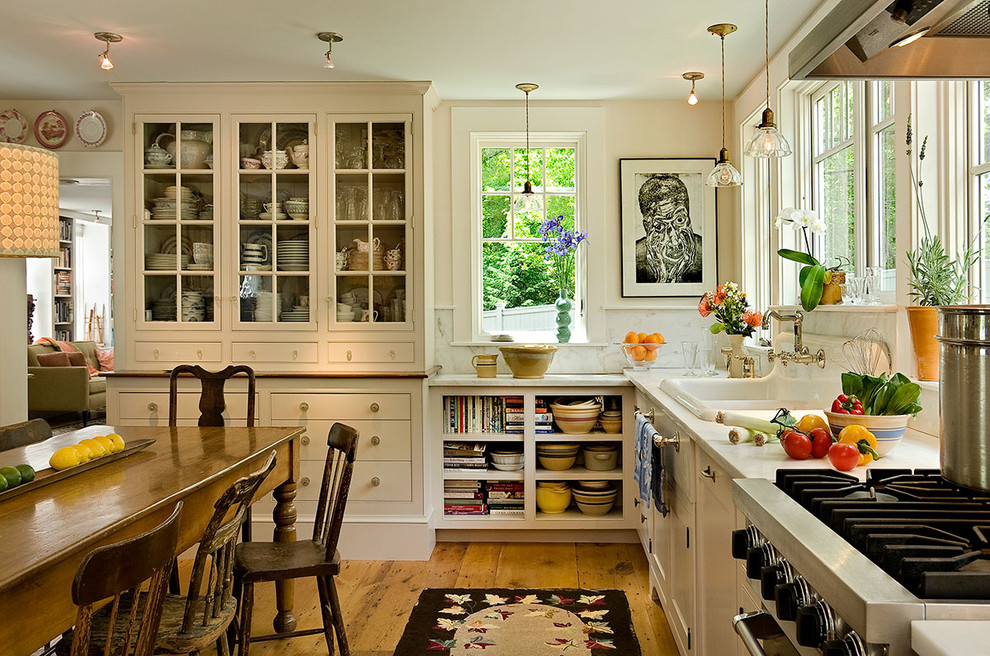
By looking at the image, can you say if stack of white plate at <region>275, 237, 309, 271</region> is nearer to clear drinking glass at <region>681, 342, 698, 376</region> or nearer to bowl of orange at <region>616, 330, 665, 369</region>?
bowl of orange at <region>616, 330, 665, 369</region>

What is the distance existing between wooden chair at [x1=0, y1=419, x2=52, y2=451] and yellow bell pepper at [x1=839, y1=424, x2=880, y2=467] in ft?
8.98

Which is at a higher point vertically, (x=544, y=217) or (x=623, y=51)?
(x=623, y=51)

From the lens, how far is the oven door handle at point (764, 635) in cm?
124

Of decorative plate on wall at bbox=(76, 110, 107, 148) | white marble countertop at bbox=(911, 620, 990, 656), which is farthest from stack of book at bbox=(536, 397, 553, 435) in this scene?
white marble countertop at bbox=(911, 620, 990, 656)

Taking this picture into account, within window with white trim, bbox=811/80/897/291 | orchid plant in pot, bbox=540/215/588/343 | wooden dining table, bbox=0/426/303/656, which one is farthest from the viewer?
orchid plant in pot, bbox=540/215/588/343

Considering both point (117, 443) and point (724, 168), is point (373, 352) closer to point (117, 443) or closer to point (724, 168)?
point (117, 443)

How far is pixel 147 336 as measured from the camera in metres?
4.45

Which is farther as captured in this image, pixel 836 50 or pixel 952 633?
pixel 836 50

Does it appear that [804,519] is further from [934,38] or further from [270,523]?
[270,523]

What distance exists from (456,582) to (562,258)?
208 cm

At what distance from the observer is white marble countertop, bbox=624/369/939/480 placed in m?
1.79

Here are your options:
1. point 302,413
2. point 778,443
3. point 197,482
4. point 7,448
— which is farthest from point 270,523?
point 778,443

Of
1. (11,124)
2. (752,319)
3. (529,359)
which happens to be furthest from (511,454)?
(11,124)

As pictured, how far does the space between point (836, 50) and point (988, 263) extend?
3.54ft
